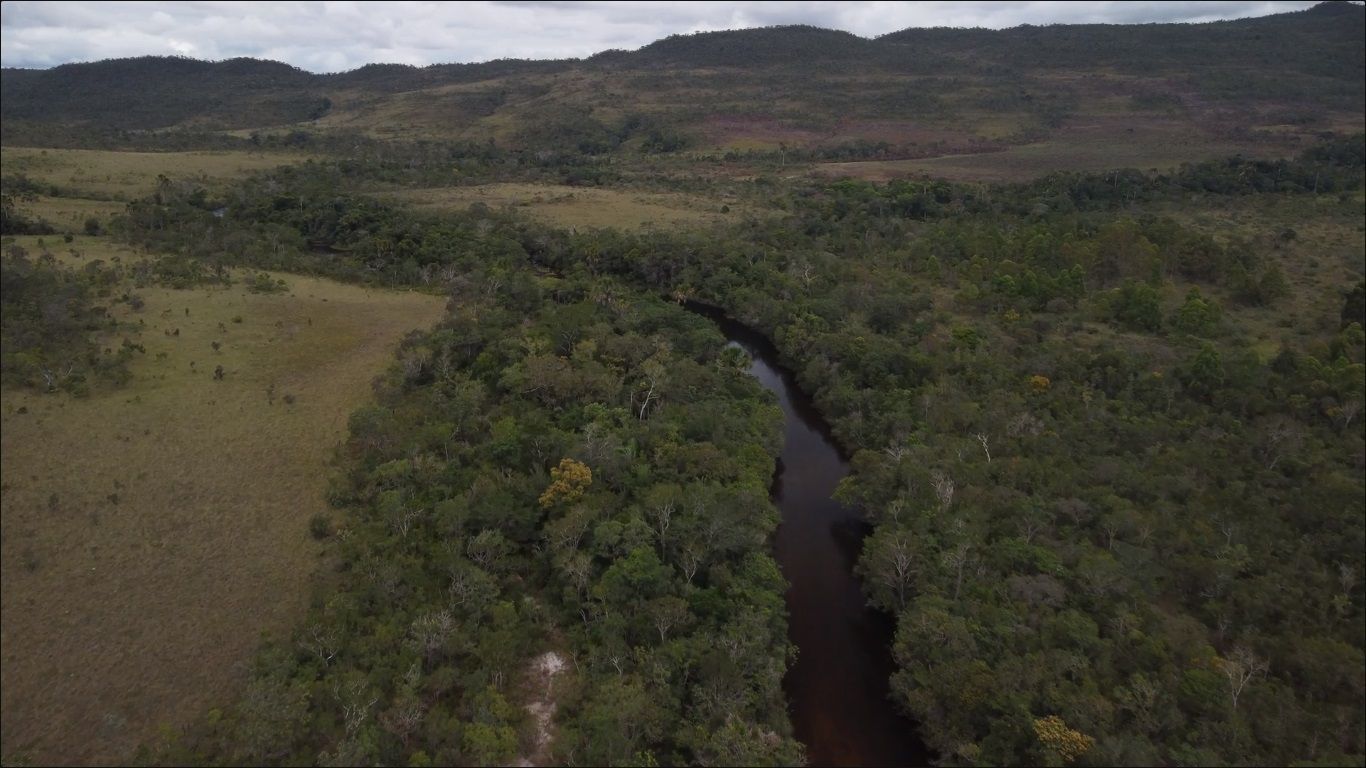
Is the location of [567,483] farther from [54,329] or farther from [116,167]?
[116,167]

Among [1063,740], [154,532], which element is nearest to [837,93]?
[1063,740]

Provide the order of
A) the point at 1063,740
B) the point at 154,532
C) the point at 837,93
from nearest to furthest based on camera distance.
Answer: the point at 1063,740 → the point at 154,532 → the point at 837,93

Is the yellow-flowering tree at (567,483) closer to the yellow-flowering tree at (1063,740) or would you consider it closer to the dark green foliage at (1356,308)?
the yellow-flowering tree at (1063,740)

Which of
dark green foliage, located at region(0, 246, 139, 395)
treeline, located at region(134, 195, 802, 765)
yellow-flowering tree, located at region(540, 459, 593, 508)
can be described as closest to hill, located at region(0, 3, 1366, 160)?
treeline, located at region(134, 195, 802, 765)

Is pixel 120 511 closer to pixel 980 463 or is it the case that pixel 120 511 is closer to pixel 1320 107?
pixel 980 463

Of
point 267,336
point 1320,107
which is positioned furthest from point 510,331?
point 1320,107

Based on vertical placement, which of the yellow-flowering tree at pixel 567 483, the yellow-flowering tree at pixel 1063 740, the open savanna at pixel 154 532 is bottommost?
the yellow-flowering tree at pixel 1063 740

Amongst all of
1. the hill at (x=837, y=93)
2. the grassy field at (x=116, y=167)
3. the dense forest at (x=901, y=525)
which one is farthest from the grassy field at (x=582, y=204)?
the hill at (x=837, y=93)
